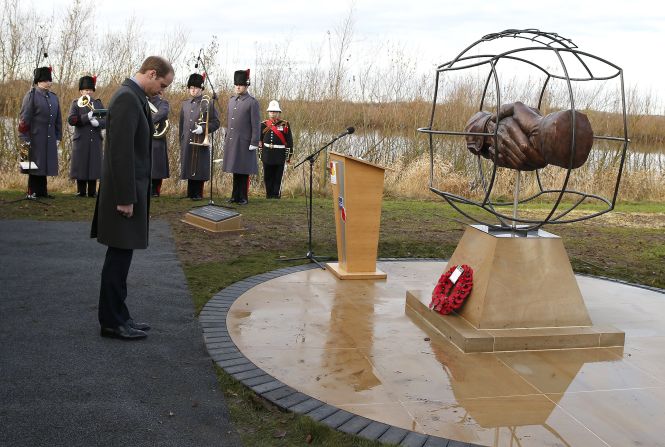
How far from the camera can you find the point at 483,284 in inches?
187

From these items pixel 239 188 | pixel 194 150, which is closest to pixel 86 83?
pixel 194 150

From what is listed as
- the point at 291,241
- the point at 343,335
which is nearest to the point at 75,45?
the point at 291,241

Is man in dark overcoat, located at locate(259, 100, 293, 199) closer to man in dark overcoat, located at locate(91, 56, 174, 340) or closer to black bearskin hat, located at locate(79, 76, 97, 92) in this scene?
black bearskin hat, located at locate(79, 76, 97, 92)

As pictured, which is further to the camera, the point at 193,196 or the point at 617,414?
the point at 193,196

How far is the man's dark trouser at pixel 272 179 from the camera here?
13.4 metres

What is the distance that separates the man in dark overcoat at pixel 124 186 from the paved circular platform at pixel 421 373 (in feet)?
2.13

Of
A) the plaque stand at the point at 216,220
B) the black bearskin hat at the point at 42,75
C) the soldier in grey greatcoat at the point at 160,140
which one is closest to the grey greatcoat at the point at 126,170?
the plaque stand at the point at 216,220

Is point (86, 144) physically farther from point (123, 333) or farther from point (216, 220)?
point (123, 333)

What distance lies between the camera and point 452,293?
4.95m

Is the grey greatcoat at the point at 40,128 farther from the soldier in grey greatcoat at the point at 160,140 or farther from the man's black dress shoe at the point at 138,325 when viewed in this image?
the man's black dress shoe at the point at 138,325

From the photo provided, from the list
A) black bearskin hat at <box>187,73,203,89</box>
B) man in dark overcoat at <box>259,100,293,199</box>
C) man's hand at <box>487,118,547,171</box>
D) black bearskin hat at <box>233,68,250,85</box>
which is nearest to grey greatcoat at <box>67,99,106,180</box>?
black bearskin hat at <box>187,73,203,89</box>

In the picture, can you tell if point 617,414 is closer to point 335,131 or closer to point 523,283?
point 523,283

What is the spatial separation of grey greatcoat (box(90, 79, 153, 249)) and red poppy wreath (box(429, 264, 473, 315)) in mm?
2003

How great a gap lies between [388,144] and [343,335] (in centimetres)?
1104
